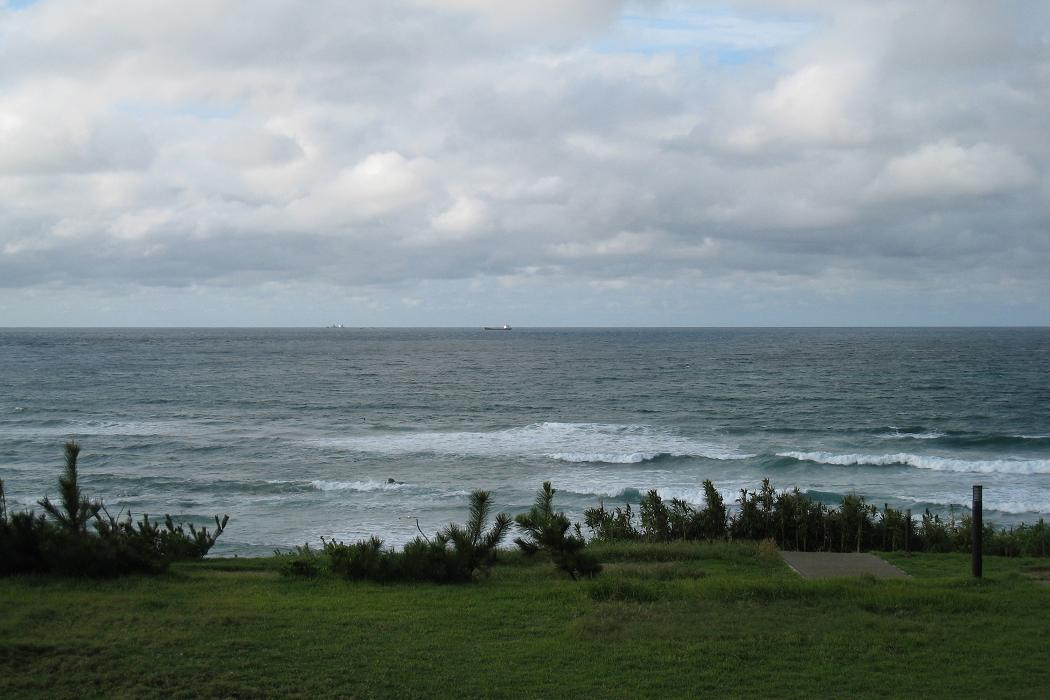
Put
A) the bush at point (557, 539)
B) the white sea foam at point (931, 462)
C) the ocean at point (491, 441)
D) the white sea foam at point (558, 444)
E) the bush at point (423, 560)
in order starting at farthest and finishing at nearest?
the white sea foam at point (558, 444) < the white sea foam at point (931, 462) < the ocean at point (491, 441) < the bush at point (423, 560) < the bush at point (557, 539)

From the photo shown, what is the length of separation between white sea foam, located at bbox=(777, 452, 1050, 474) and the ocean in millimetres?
100

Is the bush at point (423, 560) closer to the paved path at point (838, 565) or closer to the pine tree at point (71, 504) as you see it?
the pine tree at point (71, 504)

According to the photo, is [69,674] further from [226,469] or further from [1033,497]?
[1033,497]

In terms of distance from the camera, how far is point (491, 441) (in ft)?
113

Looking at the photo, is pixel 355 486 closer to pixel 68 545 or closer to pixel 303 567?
pixel 303 567

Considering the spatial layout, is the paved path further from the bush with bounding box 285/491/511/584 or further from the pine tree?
the pine tree

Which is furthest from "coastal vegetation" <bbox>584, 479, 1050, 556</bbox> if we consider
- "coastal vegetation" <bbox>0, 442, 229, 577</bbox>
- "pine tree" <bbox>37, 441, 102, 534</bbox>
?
"pine tree" <bbox>37, 441, 102, 534</bbox>

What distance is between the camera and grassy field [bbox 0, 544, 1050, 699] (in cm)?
665

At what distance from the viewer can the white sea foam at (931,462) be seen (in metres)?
28.4

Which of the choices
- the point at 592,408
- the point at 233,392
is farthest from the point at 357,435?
the point at 233,392

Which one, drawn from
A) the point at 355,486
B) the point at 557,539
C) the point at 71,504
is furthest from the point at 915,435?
the point at 71,504

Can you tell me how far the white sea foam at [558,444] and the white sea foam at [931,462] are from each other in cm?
260

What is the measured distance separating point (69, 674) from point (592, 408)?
40.5 meters

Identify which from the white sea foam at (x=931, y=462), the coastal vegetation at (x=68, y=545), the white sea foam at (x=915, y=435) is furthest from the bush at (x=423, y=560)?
the white sea foam at (x=915, y=435)
